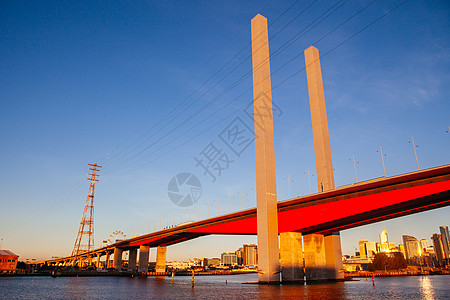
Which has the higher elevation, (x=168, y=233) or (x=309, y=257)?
(x=168, y=233)

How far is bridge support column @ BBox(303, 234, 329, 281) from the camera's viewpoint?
188ft

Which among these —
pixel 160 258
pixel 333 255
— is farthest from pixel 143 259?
pixel 333 255

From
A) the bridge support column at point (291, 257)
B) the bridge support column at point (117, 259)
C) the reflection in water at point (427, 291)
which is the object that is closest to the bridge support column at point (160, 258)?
the bridge support column at point (117, 259)

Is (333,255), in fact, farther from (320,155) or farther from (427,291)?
(320,155)

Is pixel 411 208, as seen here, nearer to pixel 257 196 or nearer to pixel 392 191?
pixel 392 191

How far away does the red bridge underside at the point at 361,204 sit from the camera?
37594 millimetres

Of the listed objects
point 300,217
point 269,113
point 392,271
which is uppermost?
point 269,113

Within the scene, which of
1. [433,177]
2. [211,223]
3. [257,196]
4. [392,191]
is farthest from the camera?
[211,223]

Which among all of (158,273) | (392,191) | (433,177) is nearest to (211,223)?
(392,191)

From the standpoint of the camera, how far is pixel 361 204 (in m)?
43.9

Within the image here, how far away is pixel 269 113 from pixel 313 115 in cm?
1323

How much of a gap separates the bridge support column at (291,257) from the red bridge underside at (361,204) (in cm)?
145

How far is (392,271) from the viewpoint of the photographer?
131625 millimetres

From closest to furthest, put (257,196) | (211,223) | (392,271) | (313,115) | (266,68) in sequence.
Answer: (257,196) < (266,68) < (313,115) < (211,223) < (392,271)
